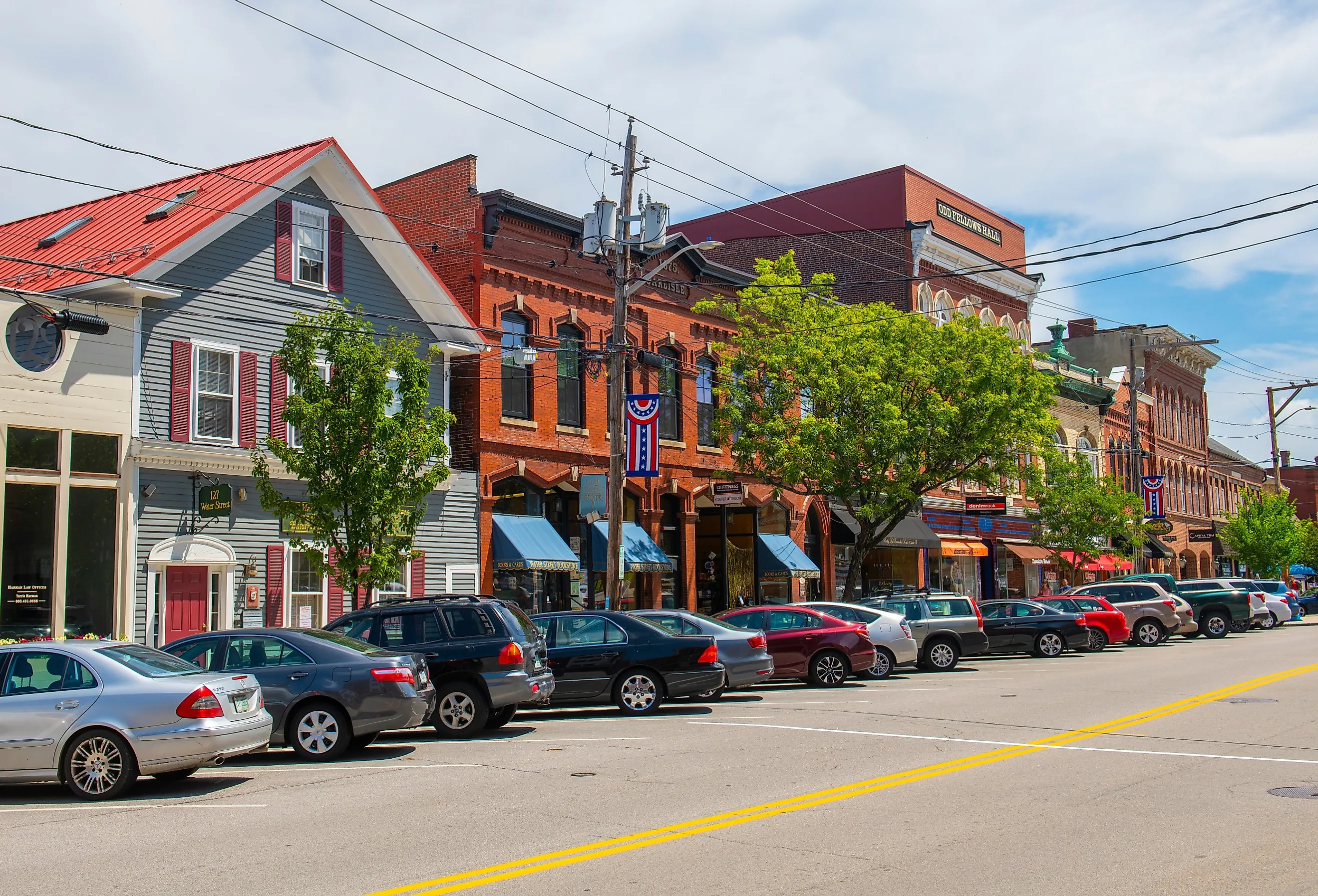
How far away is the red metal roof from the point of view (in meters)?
20.5

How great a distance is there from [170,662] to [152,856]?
129 inches

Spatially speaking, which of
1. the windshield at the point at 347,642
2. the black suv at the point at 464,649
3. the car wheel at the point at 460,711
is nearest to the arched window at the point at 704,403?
the black suv at the point at 464,649

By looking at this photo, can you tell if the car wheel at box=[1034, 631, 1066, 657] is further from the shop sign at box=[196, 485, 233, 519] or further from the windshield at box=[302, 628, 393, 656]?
the windshield at box=[302, 628, 393, 656]

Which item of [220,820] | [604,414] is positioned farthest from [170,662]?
[604,414]

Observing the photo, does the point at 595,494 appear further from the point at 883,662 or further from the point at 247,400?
the point at 247,400

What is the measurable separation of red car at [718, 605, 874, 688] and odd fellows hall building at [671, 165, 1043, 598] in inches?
629

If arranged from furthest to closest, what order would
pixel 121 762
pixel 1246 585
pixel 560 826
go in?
1. pixel 1246 585
2. pixel 121 762
3. pixel 560 826

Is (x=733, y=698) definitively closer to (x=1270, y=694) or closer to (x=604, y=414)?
(x=1270, y=694)

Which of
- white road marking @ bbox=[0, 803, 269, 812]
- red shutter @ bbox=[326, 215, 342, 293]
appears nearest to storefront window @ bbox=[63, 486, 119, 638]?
red shutter @ bbox=[326, 215, 342, 293]

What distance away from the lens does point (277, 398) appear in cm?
2239

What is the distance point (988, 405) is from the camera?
93.1 ft

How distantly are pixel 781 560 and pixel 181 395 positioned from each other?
1755 cm

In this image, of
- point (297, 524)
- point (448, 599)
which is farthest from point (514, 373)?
point (448, 599)

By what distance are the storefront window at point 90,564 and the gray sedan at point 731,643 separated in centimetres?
874
